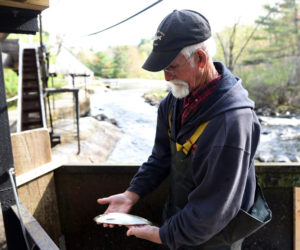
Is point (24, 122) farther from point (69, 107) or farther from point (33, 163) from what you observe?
point (69, 107)

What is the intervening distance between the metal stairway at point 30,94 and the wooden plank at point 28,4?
676 centimetres

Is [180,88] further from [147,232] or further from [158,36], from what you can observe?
[147,232]

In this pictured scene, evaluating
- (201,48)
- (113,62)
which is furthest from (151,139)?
(113,62)

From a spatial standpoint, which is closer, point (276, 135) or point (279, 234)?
point (279, 234)

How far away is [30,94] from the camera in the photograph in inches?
365

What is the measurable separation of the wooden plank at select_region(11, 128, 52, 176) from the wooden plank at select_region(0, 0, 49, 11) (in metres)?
0.91

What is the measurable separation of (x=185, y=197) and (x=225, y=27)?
98.2 ft

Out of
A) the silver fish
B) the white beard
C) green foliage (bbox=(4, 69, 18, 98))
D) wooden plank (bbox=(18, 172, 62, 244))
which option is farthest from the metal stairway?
green foliage (bbox=(4, 69, 18, 98))

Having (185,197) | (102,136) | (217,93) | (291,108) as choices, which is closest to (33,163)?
(185,197)

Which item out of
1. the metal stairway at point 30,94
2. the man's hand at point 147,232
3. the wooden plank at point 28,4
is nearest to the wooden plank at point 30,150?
the wooden plank at point 28,4

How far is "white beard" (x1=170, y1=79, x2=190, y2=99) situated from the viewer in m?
1.33

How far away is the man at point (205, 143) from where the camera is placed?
3.76ft

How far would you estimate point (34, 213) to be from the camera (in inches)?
84.5

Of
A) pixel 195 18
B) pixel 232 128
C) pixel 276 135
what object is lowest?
pixel 276 135
